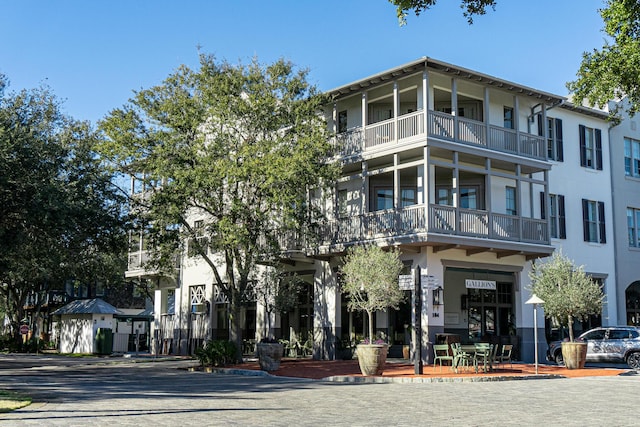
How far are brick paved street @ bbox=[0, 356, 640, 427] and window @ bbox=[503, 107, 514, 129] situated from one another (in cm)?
1244

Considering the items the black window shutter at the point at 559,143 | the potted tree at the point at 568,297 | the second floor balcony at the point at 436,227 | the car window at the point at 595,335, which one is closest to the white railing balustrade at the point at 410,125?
the second floor balcony at the point at 436,227

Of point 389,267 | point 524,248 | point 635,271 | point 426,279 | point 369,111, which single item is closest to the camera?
point 426,279

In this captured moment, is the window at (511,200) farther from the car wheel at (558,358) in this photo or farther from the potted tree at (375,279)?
the potted tree at (375,279)

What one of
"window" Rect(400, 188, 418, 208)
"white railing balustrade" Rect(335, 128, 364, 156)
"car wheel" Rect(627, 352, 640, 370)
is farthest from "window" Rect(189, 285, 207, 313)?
"car wheel" Rect(627, 352, 640, 370)

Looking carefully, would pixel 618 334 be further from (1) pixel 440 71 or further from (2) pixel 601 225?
(1) pixel 440 71

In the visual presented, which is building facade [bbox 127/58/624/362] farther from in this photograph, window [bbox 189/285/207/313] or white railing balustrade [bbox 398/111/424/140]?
window [bbox 189/285/207/313]

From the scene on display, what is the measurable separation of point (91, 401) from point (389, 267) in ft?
37.5

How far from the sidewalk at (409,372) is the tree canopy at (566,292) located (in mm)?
1926

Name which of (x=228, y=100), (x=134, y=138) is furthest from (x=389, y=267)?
(x=134, y=138)

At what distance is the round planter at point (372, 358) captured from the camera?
2145 centimetres

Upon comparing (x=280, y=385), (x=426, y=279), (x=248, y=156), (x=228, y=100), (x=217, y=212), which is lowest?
(x=280, y=385)

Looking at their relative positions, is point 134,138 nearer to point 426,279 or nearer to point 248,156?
point 248,156

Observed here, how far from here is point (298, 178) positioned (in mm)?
24875

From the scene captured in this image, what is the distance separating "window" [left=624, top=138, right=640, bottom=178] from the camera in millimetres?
35031
